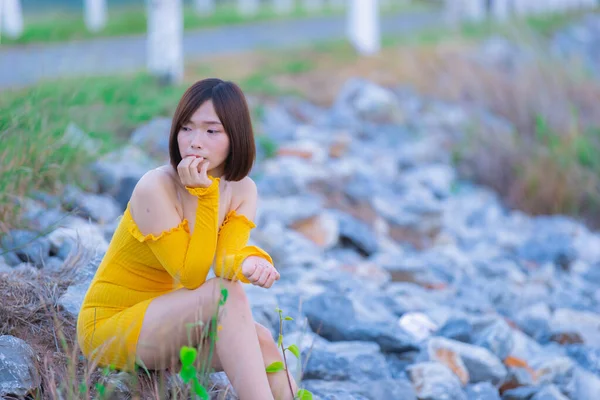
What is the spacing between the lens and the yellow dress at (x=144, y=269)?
2473 mm

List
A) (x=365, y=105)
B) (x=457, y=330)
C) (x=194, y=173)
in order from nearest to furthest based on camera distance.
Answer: (x=194, y=173)
(x=457, y=330)
(x=365, y=105)

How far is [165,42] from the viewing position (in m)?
8.15

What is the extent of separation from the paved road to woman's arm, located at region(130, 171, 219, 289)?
2.65 meters

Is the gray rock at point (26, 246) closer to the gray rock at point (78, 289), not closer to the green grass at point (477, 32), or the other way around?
the gray rock at point (78, 289)

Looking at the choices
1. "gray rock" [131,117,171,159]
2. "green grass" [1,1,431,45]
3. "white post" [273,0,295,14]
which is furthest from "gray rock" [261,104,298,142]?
"white post" [273,0,295,14]

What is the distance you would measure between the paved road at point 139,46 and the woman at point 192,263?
8.45 feet

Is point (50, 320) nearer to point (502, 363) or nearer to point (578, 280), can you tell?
point (502, 363)

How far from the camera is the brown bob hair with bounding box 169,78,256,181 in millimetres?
2586

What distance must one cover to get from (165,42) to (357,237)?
3.55m

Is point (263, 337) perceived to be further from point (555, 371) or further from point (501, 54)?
point (501, 54)

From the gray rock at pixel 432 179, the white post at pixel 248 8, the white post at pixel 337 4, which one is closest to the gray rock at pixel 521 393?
the gray rock at pixel 432 179

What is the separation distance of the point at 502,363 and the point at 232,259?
1659 millimetres

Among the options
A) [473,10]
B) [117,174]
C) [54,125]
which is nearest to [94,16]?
[473,10]

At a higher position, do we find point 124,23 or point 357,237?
point 124,23
